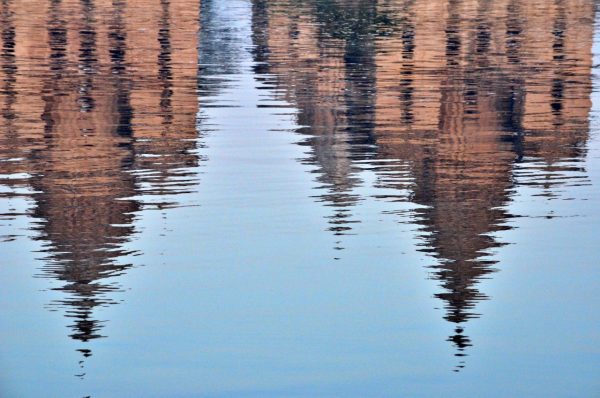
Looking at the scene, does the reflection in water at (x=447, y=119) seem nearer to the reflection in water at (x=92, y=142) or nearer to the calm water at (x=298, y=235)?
the calm water at (x=298, y=235)

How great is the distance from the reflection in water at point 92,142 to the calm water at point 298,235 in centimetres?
7

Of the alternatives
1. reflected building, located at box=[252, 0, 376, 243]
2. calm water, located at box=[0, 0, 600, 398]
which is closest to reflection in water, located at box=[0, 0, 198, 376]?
calm water, located at box=[0, 0, 600, 398]

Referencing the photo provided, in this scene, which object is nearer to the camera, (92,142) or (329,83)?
(92,142)

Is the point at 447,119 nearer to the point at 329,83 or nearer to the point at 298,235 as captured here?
the point at 329,83

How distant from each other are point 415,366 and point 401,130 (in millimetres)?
14941

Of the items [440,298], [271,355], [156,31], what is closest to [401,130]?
[440,298]

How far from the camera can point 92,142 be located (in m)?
23.4

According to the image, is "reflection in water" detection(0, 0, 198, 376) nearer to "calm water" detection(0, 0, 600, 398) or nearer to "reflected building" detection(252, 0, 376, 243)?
"calm water" detection(0, 0, 600, 398)

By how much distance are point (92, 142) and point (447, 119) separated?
663 centimetres

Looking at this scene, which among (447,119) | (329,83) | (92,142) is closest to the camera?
(92,142)

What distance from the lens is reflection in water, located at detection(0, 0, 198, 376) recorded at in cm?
1448

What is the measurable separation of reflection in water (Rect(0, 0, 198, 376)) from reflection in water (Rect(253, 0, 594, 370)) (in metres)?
2.30

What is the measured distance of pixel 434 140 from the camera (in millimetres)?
24438

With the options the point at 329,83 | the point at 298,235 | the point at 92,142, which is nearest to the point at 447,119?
the point at 92,142
